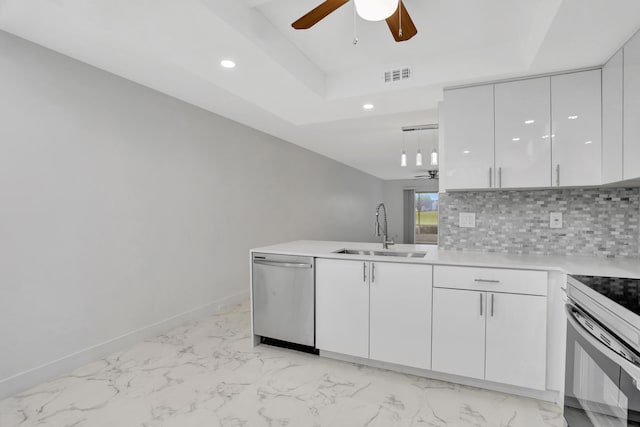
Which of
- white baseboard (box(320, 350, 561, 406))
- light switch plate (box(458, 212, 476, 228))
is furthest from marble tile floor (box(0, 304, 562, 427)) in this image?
light switch plate (box(458, 212, 476, 228))

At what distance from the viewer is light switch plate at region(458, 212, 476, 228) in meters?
2.73

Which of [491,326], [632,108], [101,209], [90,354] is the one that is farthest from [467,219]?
[90,354]

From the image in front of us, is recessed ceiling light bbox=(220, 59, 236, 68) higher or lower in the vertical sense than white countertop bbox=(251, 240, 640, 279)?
higher

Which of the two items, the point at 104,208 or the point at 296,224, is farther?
the point at 296,224

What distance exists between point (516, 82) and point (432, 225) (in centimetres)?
865

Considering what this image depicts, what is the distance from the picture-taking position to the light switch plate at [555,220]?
2475mm

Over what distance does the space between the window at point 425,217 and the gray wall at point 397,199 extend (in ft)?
1.07

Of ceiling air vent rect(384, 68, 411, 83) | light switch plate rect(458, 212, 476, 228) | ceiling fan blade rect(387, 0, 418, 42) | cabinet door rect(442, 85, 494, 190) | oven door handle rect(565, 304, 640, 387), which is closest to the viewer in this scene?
oven door handle rect(565, 304, 640, 387)

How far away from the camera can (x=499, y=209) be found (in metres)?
2.66

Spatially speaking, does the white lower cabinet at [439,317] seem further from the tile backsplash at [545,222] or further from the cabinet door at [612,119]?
the cabinet door at [612,119]

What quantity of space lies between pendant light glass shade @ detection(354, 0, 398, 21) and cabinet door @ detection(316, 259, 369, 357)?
162cm

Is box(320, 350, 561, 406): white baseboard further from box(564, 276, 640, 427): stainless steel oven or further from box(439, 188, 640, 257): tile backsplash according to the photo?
box(439, 188, 640, 257): tile backsplash

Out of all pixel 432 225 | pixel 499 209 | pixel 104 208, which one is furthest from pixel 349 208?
pixel 104 208

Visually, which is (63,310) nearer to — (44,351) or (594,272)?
(44,351)
